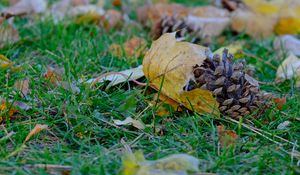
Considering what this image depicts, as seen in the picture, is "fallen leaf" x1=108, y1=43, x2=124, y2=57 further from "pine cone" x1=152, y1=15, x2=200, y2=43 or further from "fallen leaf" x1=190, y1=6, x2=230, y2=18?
"fallen leaf" x1=190, y1=6, x2=230, y2=18

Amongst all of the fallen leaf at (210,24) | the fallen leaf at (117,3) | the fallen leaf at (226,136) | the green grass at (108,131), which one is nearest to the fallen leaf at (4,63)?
the green grass at (108,131)

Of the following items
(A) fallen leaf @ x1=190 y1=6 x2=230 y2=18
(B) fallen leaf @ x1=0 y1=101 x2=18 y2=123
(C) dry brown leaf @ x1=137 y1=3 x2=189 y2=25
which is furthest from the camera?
(A) fallen leaf @ x1=190 y1=6 x2=230 y2=18

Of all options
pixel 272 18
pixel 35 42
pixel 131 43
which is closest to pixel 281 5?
pixel 272 18

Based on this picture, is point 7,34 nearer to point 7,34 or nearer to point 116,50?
point 7,34

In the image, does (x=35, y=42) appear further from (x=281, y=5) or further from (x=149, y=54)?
(x=281, y=5)

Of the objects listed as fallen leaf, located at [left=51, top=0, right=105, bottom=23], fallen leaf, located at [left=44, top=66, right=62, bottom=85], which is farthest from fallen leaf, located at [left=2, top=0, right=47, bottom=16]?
fallen leaf, located at [left=44, top=66, right=62, bottom=85]
